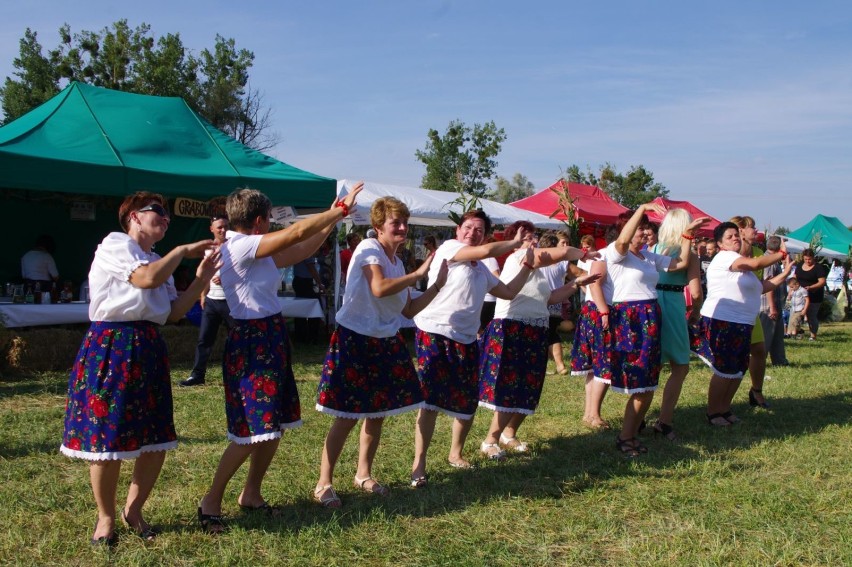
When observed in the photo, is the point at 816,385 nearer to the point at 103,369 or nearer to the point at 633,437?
the point at 633,437

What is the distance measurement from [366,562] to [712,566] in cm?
150

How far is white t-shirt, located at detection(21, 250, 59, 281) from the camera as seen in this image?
9062 millimetres

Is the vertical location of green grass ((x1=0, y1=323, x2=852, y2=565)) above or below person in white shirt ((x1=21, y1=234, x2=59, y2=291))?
below

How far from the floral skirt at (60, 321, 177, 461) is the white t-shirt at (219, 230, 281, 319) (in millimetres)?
401

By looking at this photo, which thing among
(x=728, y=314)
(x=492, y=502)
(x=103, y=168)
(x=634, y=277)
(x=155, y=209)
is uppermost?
(x=103, y=168)

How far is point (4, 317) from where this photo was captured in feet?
25.7

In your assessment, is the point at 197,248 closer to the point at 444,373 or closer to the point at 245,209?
the point at 245,209

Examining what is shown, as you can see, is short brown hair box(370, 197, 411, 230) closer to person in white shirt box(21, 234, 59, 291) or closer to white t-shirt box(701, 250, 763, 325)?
white t-shirt box(701, 250, 763, 325)

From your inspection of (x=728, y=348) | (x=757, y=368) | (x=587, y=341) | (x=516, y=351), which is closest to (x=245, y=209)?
(x=516, y=351)

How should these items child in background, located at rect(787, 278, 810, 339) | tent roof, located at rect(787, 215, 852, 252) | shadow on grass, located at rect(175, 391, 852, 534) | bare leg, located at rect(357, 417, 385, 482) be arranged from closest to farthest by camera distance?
shadow on grass, located at rect(175, 391, 852, 534) → bare leg, located at rect(357, 417, 385, 482) → child in background, located at rect(787, 278, 810, 339) → tent roof, located at rect(787, 215, 852, 252)

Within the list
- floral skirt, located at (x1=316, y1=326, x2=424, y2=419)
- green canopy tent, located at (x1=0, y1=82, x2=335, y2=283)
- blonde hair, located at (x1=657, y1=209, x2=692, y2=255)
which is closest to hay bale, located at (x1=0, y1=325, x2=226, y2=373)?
green canopy tent, located at (x1=0, y1=82, x2=335, y2=283)

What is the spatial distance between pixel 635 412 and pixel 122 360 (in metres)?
3.36

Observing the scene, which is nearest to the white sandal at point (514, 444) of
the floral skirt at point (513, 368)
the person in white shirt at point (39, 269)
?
the floral skirt at point (513, 368)

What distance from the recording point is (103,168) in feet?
27.3
